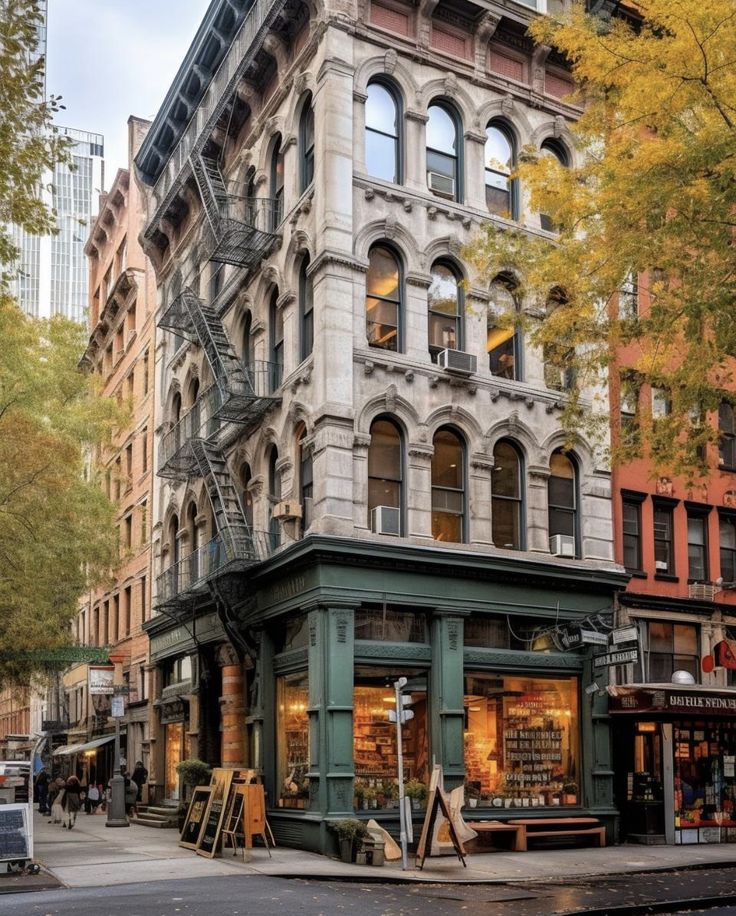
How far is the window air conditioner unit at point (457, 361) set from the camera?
25062 mm

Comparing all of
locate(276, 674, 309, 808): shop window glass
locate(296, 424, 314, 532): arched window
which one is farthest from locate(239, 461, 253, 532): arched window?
locate(276, 674, 309, 808): shop window glass

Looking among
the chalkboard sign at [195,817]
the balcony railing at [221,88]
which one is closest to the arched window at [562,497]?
the chalkboard sign at [195,817]

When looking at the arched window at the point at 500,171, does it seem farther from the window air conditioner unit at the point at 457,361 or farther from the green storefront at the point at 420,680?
the green storefront at the point at 420,680

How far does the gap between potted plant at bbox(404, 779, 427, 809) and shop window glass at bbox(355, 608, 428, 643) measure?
287 centimetres

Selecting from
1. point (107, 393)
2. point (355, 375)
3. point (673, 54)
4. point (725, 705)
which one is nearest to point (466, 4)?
point (355, 375)

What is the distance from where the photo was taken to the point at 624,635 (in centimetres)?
2420

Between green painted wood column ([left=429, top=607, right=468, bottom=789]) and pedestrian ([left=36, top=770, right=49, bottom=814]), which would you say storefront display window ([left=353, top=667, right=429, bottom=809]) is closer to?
green painted wood column ([left=429, top=607, right=468, bottom=789])

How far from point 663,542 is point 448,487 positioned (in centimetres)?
655

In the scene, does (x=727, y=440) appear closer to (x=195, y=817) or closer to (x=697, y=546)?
(x=697, y=546)

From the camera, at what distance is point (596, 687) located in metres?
25.3

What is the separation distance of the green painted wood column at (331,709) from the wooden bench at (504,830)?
2777 mm

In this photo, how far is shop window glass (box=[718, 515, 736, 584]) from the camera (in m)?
29.2

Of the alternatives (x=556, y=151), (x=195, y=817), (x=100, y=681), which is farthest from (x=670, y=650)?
(x=100, y=681)

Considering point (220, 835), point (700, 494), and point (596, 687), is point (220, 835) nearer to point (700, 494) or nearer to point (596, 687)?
point (596, 687)
